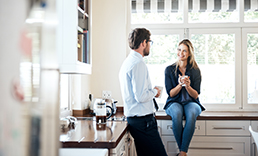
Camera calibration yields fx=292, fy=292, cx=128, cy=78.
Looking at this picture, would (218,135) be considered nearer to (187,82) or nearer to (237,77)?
(187,82)

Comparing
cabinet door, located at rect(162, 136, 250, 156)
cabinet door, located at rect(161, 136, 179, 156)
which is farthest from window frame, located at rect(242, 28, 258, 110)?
cabinet door, located at rect(161, 136, 179, 156)

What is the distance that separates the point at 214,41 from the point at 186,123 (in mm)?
1267

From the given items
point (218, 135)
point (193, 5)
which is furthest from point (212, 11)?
point (218, 135)

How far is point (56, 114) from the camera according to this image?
15cm

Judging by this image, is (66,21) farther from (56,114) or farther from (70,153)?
(56,114)

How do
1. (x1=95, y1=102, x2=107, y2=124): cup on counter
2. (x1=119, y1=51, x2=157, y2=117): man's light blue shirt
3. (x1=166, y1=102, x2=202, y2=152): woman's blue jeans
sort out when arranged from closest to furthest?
(x1=119, y1=51, x2=157, y2=117): man's light blue shirt
(x1=95, y1=102, x2=107, y2=124): cup on counter
(x1=166, y1=102, x2=202, y2=152): woman's blue jeans

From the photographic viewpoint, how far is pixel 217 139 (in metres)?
3.07

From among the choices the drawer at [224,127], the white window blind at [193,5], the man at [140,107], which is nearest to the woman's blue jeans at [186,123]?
the drawer at [224,127]

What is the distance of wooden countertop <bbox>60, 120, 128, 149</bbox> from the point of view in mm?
1606

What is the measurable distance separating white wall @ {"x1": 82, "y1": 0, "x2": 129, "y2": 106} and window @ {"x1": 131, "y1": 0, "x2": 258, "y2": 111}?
206 mm

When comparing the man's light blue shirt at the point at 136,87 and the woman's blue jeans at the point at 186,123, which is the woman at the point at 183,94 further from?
the man's light blue shirt at the point at 136,87

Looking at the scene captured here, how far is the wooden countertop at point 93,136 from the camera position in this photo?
161 centimetres

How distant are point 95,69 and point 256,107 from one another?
2.00m

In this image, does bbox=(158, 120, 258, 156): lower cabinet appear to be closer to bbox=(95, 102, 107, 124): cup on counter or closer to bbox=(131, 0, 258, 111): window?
bbox=(131, 0, 258, 111): window
